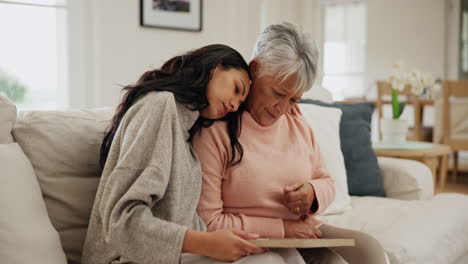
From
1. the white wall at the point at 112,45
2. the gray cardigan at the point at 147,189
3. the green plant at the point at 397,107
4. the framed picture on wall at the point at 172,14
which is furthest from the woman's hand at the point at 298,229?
the framed picture on wall at the point at 172,14

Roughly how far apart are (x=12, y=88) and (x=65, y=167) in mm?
2073

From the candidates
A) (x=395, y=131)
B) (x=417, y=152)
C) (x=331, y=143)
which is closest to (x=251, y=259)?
(x=331, y=143)

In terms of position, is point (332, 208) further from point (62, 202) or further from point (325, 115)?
point (62, 202)

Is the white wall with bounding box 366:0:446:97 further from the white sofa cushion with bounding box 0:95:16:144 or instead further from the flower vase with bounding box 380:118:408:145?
the white sofa cushion with bounding box 0:95:16:144

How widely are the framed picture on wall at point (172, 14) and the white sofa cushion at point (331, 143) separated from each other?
186cm

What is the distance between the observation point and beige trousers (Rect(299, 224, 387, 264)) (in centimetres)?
133

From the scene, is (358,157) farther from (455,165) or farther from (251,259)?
(455,165)

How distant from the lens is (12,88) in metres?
3.17

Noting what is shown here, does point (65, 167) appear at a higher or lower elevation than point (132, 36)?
lower

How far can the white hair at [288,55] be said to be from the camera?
131 cm

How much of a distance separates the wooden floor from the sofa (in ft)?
9.17

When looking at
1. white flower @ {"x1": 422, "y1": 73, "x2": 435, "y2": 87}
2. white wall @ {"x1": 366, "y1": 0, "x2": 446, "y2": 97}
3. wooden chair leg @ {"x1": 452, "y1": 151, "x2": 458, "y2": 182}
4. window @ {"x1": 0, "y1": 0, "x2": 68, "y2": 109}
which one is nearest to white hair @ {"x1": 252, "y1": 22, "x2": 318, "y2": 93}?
white flower @ {"x1": 422, "y1": 73, "x2": 435, "y2": 87}

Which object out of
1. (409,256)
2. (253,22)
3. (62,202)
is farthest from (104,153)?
(253,22)

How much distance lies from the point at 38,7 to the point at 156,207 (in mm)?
2535
